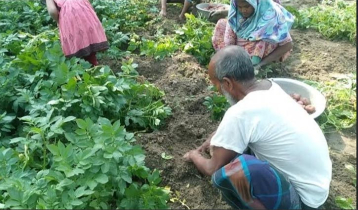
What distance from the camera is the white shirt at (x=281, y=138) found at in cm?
236

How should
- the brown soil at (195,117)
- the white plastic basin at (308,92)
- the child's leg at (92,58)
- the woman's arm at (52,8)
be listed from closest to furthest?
1. the brown soil at (195,117)
2. the white plastic basin at (308,92)
3. the woman's arm at (52,8)
4. the child's leg at (92,58)

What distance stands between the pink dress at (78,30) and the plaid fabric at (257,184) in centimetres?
204

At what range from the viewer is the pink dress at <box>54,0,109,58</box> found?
3998 mm

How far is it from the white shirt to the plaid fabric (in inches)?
2.8

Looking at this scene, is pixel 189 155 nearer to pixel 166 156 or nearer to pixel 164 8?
pixel 166 156

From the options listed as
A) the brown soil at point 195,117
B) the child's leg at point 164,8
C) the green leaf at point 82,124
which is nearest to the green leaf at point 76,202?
the green leaf at point 82,124

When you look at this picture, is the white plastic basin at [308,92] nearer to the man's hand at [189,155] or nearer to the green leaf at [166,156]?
the man's hand at [189,155]

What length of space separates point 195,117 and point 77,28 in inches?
52.7

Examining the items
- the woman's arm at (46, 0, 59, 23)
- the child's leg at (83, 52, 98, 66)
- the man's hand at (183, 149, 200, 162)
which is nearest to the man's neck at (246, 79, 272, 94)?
the man's hand at (183, 149, 200, 162)

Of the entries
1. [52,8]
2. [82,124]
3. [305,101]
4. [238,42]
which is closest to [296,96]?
[305,101]

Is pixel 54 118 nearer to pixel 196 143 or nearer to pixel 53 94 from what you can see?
pixel 53 94

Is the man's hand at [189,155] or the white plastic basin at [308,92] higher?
the man's hand at [189,155]

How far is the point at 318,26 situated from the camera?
18.0 ft

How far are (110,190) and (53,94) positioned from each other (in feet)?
3.56
